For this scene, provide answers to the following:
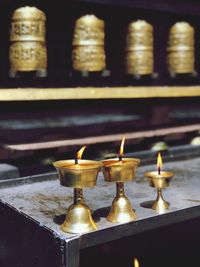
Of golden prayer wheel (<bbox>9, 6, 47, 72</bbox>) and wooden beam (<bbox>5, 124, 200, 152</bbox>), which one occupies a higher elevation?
golden prayer wheel (<bbox>9, 6, 47, 72</bbox>)

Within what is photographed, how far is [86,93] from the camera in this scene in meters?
2.22

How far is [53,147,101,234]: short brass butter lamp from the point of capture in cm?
126

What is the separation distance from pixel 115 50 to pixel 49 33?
46 centimetres

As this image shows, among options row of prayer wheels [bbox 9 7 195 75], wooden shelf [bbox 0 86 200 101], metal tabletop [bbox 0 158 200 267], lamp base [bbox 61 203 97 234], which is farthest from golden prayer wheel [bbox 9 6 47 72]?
lamp base [bbox 61 203 97 234]

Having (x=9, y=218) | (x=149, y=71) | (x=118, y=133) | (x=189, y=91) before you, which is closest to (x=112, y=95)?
(x=149, y=71)

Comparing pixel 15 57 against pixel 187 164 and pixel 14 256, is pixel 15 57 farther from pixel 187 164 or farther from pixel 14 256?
pixel 187 164

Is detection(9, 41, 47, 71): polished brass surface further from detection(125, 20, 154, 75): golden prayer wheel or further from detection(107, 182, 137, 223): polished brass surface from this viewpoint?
detection(107, 182, 137, 223): polished brass surface

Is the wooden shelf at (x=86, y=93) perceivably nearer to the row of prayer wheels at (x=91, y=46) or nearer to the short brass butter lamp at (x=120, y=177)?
the row of prayer wheels at (x=91, y=46)

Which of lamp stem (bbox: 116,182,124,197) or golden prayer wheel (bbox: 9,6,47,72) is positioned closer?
lamp stem (bbox: 116,182,124,197)

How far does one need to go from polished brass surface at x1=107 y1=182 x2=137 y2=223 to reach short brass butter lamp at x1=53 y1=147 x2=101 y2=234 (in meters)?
0.09

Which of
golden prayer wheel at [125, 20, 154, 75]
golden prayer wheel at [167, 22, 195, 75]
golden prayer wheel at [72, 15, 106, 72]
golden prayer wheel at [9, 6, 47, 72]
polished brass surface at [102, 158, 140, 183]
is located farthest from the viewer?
golden prayer wheel at [167, 22, 195, 75]

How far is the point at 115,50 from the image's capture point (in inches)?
104

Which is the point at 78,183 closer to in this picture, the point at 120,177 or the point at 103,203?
the point at 120,177

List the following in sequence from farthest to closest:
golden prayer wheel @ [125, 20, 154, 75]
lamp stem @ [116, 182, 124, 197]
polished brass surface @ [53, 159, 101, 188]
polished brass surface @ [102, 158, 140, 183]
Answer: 1. golden prayer wheel @ [125, 20, 154, 75]
2. lamp stem @ [116, 182, 124, 197]
3. polished brass surface @ [102, 158, 140, 183]
4. polished brass surface @ [53, 159, 101, 188]
